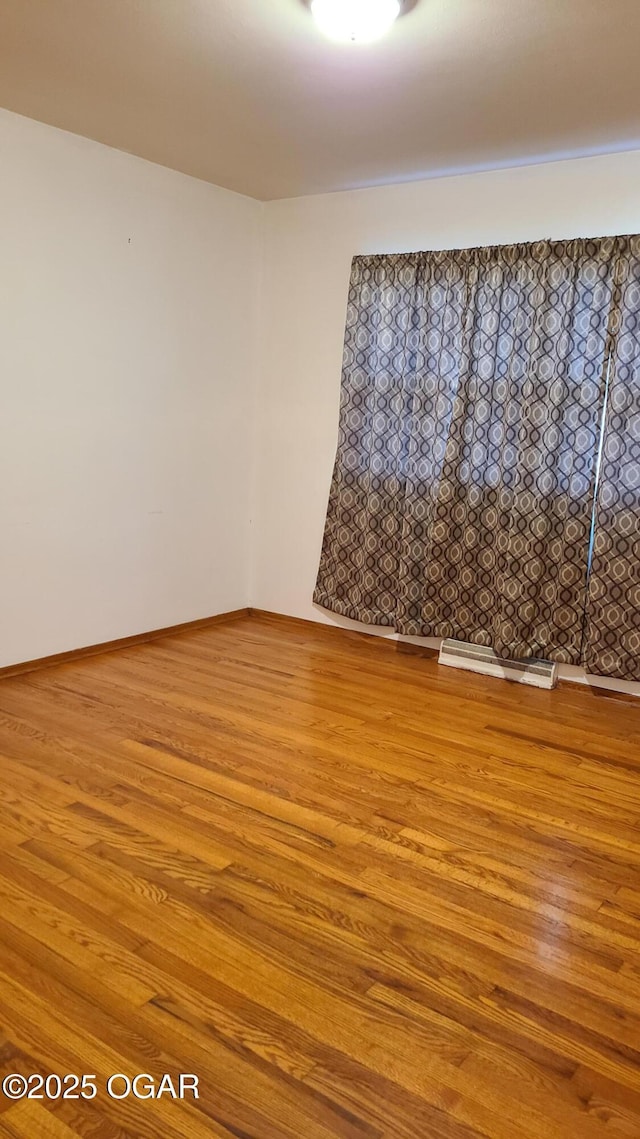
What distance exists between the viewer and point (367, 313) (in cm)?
450

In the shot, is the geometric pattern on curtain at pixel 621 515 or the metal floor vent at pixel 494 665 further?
the metal floor vent at pixel 494 665

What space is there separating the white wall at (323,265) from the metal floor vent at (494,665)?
1.33 ft

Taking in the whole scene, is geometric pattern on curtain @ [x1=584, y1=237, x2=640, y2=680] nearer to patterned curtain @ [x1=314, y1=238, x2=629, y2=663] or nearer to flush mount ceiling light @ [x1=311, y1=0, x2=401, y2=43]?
patterned curtain @ [x1=314, y1=238, x2=629, y2=663]

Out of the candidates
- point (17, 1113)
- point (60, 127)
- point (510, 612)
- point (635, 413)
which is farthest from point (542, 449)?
point (17, 1113)

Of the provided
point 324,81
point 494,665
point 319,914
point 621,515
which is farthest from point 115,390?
point 319,914

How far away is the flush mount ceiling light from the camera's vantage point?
2.39m

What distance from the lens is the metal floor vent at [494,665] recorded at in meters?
4.13

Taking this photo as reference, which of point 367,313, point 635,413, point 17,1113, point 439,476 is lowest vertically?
point 17,1113

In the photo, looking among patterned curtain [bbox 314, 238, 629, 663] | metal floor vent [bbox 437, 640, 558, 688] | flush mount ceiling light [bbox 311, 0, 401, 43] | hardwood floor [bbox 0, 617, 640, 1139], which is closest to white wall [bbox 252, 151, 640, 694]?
patterned curtain [bbox 314, 238, 629, 663]

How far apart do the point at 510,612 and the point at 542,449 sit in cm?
82

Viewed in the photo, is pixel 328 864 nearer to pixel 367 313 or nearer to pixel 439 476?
pixel 439 476

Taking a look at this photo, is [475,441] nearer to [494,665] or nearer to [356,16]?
[494,665]

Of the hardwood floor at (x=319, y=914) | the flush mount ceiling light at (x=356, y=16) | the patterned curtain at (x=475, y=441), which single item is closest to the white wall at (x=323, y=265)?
the patterned curtain at (x=475, y=441)

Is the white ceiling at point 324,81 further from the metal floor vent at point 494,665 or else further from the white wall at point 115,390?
the metal floor vent at point 494,665
